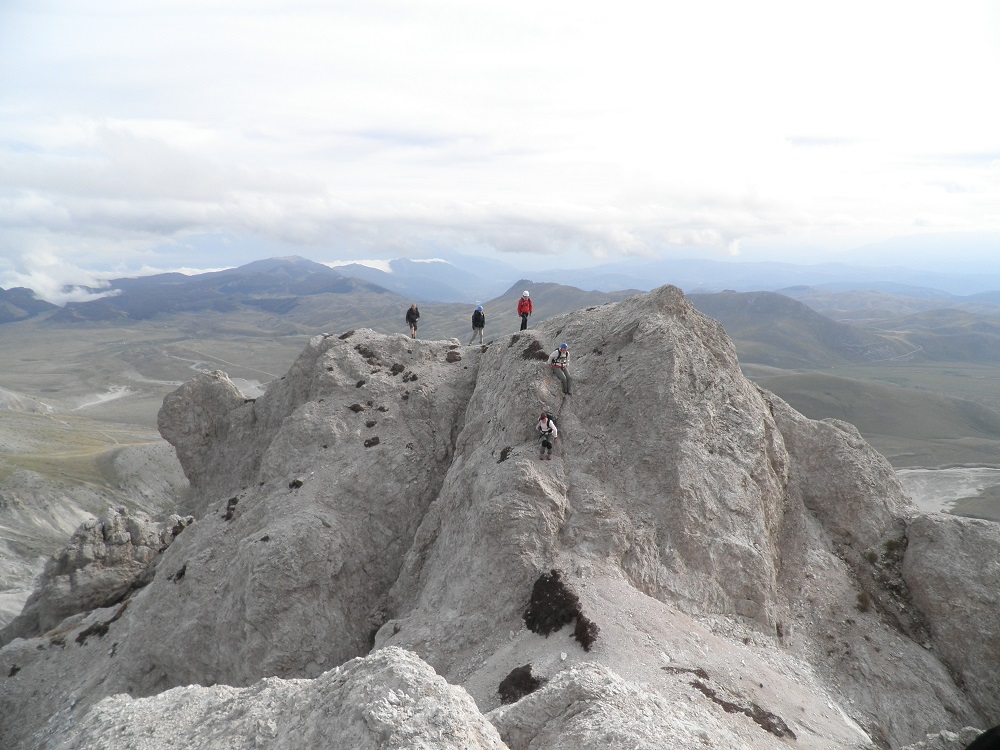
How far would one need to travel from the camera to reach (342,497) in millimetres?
42688

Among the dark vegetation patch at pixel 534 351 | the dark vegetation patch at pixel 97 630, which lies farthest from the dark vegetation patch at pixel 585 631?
the dark vegetation patch at pixel 97 630

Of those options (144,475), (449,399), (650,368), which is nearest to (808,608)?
(650,368)

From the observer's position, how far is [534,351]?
43.2 metres

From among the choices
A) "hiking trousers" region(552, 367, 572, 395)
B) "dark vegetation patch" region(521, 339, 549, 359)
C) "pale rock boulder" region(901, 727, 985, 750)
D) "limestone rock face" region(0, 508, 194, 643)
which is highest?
"dark vegetation patch" region(521, 339, 549, 359)

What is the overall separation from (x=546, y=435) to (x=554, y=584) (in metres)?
9.32

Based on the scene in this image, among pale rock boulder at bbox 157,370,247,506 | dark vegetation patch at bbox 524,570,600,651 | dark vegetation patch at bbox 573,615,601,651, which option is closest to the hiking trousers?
dark vegetation patch at bbox 524,570,600,651

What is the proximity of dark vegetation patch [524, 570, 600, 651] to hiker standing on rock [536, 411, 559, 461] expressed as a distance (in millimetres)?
7820

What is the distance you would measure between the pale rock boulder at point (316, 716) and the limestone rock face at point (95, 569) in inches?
1398

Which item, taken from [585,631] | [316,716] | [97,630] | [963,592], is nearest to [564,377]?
[585,631]

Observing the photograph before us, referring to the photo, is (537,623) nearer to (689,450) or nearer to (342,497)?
(689,450)

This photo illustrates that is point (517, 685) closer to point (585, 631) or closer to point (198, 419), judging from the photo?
point (585, 631)

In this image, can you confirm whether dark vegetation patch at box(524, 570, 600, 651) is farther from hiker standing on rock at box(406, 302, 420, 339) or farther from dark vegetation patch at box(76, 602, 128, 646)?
dark vegetation patch at box(76, 602, 128, 646)

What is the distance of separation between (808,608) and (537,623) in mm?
16975

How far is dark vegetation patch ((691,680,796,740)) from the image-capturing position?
2209cm
